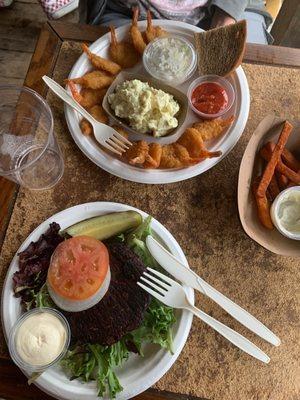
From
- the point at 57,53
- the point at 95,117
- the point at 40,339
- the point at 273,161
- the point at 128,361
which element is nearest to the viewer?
the point at 40,339

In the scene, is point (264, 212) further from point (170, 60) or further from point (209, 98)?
point (170, 60)

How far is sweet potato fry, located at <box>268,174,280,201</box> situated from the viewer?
115cm

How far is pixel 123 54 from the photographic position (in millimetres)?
1323

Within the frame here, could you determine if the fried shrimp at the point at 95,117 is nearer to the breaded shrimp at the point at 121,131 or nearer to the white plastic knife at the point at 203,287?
the breaded shrimp at the point at 121,131

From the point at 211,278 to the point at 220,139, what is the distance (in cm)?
38

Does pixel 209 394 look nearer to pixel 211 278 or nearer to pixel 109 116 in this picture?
pixel 211 278

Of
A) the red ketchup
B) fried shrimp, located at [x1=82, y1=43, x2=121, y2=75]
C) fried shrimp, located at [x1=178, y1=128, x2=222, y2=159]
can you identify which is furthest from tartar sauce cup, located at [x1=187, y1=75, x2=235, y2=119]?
fried shrimp, located at [x1=82, y1=43, x2=121, y2=75]

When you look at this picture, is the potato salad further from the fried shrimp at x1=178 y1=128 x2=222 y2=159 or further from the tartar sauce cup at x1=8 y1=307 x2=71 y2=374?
the tartar sauce cup at x1=8 y1=307 x2=71 y2=374

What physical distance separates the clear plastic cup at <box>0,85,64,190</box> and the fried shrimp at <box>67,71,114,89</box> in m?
0.13

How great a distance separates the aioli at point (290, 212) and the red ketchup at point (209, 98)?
312 mm

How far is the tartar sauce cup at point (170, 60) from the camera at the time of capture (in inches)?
50.1

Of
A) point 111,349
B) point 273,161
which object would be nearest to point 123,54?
point 273,161

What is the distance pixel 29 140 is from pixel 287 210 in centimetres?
71

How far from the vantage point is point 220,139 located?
1234mm
